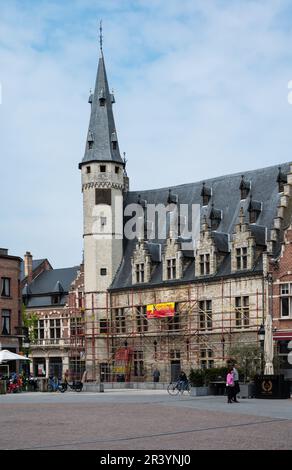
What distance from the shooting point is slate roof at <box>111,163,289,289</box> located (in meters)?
61.2

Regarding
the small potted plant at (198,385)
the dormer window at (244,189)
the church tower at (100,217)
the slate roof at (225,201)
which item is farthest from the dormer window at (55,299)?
the small potted plant at (198,385)

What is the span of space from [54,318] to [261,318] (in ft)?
122

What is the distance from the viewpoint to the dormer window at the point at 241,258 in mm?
59094

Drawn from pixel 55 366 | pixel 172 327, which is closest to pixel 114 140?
pixel 172 327

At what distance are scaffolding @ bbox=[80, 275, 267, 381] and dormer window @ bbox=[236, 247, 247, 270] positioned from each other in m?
1.08

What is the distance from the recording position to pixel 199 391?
41.5 m

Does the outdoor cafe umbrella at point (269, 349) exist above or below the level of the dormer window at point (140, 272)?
below

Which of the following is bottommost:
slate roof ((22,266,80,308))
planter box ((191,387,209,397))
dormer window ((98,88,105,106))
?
planter box ((191,387,209,397))

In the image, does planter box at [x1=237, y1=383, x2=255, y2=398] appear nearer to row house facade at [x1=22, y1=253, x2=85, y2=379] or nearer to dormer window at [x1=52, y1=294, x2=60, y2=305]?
row house facade at [x1=22, y1=253, x2=85, y2=379]

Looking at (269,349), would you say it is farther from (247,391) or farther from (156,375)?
(156,375)

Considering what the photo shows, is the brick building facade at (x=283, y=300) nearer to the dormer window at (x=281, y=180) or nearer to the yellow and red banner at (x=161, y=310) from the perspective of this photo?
the dormer window at (x=281, y=180)

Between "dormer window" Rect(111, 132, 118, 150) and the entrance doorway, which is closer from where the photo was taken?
"dormer window" Rect(111, 132, 118, 150)

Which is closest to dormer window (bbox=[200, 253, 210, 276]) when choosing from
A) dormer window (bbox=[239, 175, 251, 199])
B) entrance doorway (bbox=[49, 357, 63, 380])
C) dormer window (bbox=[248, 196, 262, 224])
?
dormer window (bbox=[248, 196, 262, 224])
